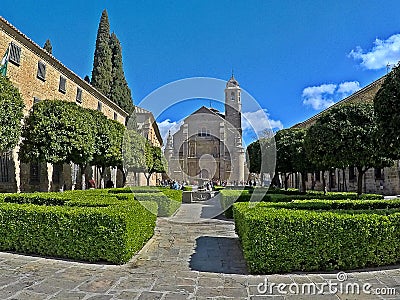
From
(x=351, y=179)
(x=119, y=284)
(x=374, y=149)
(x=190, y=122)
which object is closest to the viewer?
(x=119, y=284)

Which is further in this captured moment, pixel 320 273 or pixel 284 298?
pixel 320 273

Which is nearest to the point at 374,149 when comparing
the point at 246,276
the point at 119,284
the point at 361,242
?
the point at 361,242

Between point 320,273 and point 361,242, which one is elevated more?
point 361,242

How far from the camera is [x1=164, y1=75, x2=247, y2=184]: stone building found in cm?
6081

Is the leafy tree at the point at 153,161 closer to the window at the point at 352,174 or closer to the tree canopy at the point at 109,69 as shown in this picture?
the tree canopy at the point at 109,69

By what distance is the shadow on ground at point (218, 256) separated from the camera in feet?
19.8

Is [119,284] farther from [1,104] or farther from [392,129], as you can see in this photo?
[1,104]

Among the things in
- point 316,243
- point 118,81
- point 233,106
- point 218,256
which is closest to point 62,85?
point 118,81

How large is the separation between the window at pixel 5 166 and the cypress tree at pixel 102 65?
2031cm

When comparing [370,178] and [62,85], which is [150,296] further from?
Answer: [370,178]

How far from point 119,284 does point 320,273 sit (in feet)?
10.1

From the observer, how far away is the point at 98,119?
773 inches

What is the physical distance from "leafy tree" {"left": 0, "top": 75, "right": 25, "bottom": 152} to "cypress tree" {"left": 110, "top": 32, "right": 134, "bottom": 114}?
25.9m

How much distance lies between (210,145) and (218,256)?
59715 millimetres
